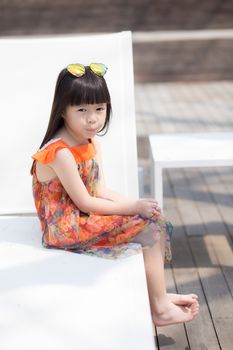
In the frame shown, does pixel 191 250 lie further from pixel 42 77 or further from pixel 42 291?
pixel 42 291

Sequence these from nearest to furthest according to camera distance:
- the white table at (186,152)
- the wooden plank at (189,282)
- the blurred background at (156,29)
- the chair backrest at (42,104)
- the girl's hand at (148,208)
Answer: the girl's hand at (148,208) → the wooden plank at (189,282) → the white table at (186,152) → the chair backrest at (42,104) → the blurred background at (156,29)

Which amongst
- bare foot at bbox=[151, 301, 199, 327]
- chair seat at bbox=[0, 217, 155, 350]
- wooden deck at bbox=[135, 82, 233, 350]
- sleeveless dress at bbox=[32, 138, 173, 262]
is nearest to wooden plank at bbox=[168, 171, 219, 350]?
wooden deck at bbox=[135, 82, 233, 350]

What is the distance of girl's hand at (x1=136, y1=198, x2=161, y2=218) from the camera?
2244 millimetres

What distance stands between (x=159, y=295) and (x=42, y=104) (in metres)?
1.06

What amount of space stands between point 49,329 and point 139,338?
0.71 ft

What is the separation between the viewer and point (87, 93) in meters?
2.28

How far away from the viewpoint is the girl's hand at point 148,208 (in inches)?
88.4

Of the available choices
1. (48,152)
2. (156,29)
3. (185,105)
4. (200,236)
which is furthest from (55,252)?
(185,105)

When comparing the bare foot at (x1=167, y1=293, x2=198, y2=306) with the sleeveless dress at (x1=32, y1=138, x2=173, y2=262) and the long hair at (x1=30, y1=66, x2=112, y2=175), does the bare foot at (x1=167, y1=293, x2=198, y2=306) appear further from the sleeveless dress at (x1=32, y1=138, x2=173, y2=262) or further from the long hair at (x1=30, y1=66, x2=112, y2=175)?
the long hair at (x1=30, y1=66, x2=112, y2=175)

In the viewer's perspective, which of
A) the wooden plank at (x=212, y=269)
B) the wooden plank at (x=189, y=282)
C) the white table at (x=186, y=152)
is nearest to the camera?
the wooden plank at (x=189, y=282)

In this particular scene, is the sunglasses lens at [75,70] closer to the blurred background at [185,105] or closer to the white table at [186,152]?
the white table at [186,152]

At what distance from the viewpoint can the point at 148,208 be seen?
2244 millimetres

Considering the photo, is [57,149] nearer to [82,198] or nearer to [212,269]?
[82,198]

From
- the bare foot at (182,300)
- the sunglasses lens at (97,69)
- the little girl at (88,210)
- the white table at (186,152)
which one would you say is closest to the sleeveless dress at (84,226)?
the little girl at (88,210)
